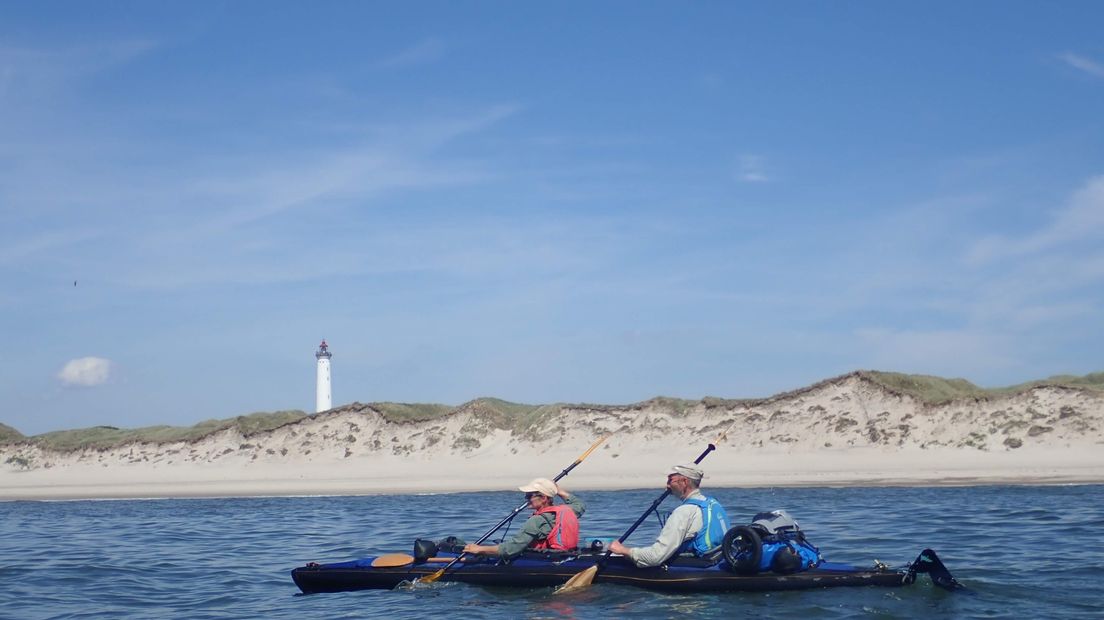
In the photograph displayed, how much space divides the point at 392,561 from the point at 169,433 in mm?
32925

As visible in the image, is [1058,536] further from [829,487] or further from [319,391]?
Result: [319,391]

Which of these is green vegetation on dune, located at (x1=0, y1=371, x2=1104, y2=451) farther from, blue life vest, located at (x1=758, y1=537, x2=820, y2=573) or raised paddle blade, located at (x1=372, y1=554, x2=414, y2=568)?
raised paddle blade, located at (x1=372, y1=554, x2=414, y2=568)

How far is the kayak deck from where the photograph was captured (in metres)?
12.9

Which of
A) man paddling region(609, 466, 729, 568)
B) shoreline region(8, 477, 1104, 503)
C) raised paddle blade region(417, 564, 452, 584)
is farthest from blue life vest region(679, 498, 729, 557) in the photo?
shoreline region(8, 477, 1104, 503)

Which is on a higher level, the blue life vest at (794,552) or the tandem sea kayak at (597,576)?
the blue life vest at (794,552)

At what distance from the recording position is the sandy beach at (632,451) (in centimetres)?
3181

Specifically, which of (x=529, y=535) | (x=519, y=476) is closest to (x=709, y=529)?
(x=529, y=535)

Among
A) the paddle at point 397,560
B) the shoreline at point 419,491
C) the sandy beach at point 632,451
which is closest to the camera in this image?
the paddle at point 397,560

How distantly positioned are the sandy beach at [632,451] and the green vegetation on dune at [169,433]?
1.12 ft

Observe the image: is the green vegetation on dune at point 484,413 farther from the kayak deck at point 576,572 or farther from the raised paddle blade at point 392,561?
the raised paddle blade at point 392,561

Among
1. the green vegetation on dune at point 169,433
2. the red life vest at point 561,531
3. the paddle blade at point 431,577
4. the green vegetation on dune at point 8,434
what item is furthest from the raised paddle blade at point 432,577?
the green vegetation on dune at point 8,434

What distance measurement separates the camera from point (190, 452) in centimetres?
4319

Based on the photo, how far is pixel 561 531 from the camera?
14461 millimetres

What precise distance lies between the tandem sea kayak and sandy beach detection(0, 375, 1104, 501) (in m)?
16.6
